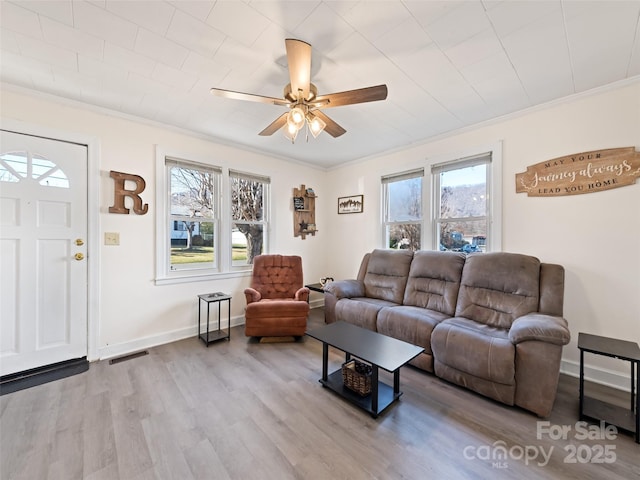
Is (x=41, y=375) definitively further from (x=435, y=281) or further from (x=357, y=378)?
(x=435, y=281)

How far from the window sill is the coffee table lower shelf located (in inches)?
78.7

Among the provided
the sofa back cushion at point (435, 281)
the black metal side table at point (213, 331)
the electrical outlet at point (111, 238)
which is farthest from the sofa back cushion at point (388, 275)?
the electrical outlet at point (111, 238)

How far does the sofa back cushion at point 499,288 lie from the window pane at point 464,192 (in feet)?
2.28

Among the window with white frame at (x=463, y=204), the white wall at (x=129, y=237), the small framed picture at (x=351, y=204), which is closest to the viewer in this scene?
the white wall at (x=129, y=237)

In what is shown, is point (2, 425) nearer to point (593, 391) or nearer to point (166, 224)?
point (166, 224)

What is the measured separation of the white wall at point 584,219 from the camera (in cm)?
214

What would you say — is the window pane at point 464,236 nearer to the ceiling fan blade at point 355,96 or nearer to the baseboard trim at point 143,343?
the ceiling fan blade at point 355,96

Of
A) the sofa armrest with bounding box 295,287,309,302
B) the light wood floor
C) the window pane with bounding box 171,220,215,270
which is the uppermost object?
the window pane with bounding box 171,220,215,270

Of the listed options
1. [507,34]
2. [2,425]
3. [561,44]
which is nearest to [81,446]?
[2,425]

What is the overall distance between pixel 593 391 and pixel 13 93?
218 inches

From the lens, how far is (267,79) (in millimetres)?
2080

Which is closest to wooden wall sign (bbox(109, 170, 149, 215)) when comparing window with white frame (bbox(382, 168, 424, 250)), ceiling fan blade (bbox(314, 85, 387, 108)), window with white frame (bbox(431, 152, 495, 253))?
ceiling fan blade (bbox(314, 85, 387, 108))

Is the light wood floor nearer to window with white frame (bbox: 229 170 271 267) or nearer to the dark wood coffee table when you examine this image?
the dark wood coffee table

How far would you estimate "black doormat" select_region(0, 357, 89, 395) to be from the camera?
2.12m
